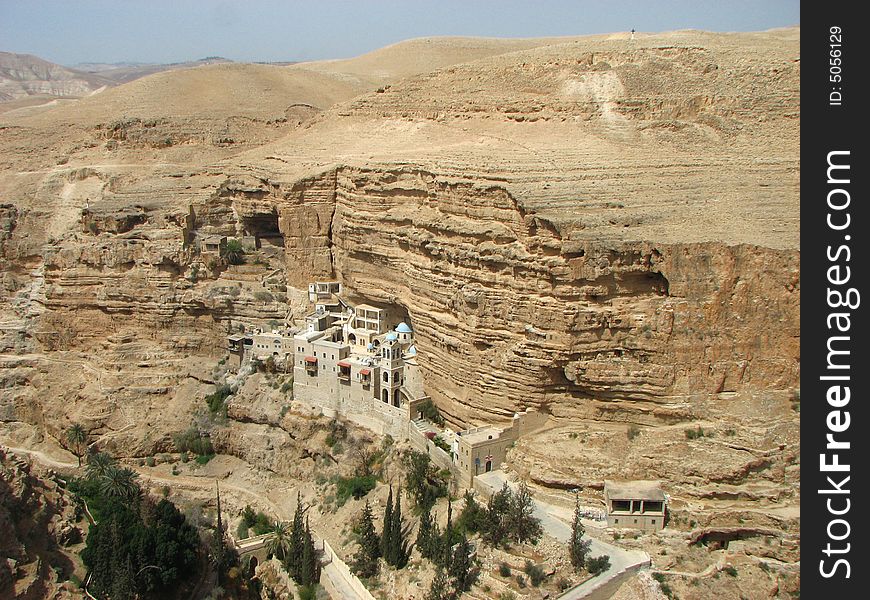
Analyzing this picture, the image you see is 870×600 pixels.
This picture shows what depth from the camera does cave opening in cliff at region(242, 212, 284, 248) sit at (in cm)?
3009

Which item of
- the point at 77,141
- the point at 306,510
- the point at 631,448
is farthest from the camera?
the point at 77,141

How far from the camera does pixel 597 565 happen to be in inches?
687

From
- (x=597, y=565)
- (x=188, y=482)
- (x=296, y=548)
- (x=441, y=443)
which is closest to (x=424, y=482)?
(x=441, y=443)

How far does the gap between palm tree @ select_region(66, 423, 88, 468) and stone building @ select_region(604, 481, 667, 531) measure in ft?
59.7

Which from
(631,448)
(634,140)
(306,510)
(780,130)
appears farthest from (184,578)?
(780,130)

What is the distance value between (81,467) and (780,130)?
25.3 meters

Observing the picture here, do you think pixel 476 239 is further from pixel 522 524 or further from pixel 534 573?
pixel 534 573

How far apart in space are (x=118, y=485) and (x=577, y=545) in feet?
46.2

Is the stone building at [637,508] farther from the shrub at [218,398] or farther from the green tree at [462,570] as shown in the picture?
the shrub at [218,398]

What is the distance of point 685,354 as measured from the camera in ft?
64.2

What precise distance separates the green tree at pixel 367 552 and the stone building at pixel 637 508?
6.02 metres

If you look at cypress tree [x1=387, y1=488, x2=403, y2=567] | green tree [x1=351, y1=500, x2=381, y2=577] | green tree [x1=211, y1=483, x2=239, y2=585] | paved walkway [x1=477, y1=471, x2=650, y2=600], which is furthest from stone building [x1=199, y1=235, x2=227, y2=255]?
paved walkway [x1=477, y1=471, x2=650, y2=600]

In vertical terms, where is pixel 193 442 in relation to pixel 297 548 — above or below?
above

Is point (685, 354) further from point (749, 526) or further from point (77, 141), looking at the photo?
point (77, 141)
